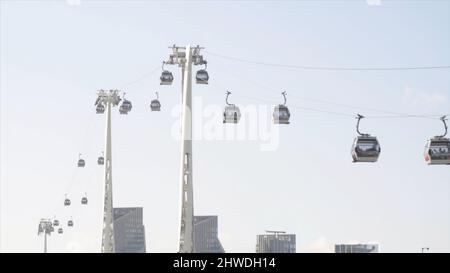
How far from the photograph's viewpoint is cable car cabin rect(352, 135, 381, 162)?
33.8m

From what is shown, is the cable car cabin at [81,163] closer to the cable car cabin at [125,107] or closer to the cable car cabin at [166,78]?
the cable car cabin at [125,107]

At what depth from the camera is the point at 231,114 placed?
39.7m

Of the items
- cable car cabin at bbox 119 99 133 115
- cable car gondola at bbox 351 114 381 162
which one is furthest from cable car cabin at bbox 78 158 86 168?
cable car gondola at bbox 351 114 381 162

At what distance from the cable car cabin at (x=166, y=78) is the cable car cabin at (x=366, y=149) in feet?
43.6

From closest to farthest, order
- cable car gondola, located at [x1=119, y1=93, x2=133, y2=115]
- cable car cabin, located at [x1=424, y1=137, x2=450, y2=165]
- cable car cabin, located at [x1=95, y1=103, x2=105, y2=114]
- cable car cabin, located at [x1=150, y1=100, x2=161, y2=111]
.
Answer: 1. cable car cabin, located at [x1=424, y1=137, x2=450, y2=165]
2. cable car cabin, located at [x1=150, y1=100, x2=161, y2=111]
3. cable car gondola, located at [x1=119, y1=93, x2=133, y2=115]
4. cable car cabin, located at [x1=95, y1=103, x2=105, y2=114]

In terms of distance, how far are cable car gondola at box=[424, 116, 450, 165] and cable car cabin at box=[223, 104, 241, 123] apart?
31.2 ft

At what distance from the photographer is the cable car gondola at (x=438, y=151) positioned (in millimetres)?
33031

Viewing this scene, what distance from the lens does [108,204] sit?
2717 inches

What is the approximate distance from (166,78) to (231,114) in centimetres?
585

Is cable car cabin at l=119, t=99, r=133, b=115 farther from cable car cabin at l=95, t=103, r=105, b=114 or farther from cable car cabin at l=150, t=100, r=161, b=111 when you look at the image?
cable car cabin at l=95, t=103, r=105, b=114

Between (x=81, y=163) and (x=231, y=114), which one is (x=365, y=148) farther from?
(x=81, y=163)
